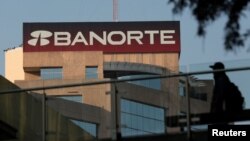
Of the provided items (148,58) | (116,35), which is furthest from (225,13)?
(148,58)

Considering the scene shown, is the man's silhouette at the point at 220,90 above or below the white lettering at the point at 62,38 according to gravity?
below

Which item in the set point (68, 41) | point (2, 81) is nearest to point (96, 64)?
point (68, 41)

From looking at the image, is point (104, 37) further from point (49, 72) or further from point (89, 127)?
point (89, 127)

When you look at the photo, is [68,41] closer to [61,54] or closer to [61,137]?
[61,54]

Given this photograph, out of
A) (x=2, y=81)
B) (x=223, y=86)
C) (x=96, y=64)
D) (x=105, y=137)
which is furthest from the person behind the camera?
(x=96, y=64)

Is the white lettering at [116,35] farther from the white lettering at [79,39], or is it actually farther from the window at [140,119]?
the window at [140,119]

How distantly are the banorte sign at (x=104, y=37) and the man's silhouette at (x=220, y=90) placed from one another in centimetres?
9727

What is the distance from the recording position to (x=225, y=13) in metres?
7.84

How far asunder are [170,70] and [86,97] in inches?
64.4

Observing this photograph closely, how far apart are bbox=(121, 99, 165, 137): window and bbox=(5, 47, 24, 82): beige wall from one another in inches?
4039

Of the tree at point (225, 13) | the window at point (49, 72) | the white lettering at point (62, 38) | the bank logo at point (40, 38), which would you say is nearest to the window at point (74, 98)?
the tree at point (225, 13)

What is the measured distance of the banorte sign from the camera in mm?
110375

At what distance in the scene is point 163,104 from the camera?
505 inches

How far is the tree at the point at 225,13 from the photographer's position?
25.6 ft
